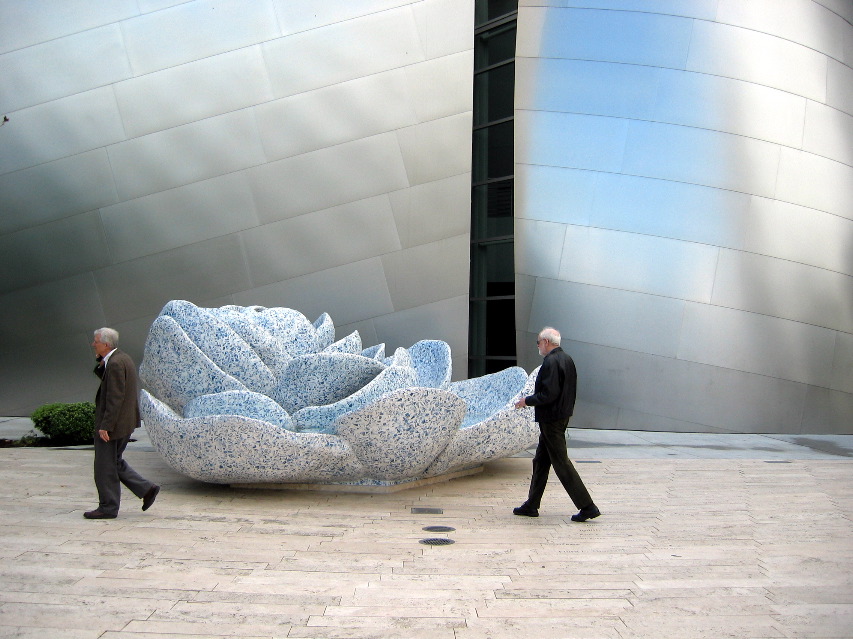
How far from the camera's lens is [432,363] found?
998 centimetres

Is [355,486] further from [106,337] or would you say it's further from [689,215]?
[689,215]

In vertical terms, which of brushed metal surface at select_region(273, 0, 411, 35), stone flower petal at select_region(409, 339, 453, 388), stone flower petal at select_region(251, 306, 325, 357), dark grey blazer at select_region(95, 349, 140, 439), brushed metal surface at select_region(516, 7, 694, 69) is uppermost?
A: brushed metal surface at select_region(273, 0, 411, 35)

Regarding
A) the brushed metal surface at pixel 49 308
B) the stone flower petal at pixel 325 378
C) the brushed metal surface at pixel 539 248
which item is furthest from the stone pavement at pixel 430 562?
the brushed metal surface at pixel 539 248

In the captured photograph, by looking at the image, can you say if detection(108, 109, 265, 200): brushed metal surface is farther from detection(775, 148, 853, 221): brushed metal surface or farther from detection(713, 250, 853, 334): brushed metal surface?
detection(775, 148, 853, 221): brushed metal surface

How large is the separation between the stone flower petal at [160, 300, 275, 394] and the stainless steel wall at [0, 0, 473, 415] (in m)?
5.06

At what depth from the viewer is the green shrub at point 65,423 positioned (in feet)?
36.9

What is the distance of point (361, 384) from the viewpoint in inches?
320

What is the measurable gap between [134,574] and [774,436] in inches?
454

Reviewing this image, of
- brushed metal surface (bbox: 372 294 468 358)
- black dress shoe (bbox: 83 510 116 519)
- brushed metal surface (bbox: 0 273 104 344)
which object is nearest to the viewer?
black dress shoe (bbox: 83 510 116 519)

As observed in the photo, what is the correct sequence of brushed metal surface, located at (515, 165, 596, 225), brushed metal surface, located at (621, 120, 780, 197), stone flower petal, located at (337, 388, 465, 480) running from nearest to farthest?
1. stone flower petal, located at (337, 388, 465, 480)
2. brushed metal surface, located at (621, 120, 780, 197)
3. brushed metal surface, located at (515, 165, 596, 225)

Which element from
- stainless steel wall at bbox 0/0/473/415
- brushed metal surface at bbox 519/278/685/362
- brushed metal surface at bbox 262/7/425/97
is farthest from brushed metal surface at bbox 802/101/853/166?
brushed metal surface at bbox 262/7/425/97

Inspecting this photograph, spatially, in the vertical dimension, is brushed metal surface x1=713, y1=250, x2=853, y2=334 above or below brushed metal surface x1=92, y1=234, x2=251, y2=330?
below

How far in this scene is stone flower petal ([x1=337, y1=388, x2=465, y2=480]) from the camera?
730cm

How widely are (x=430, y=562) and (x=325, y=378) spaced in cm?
298
